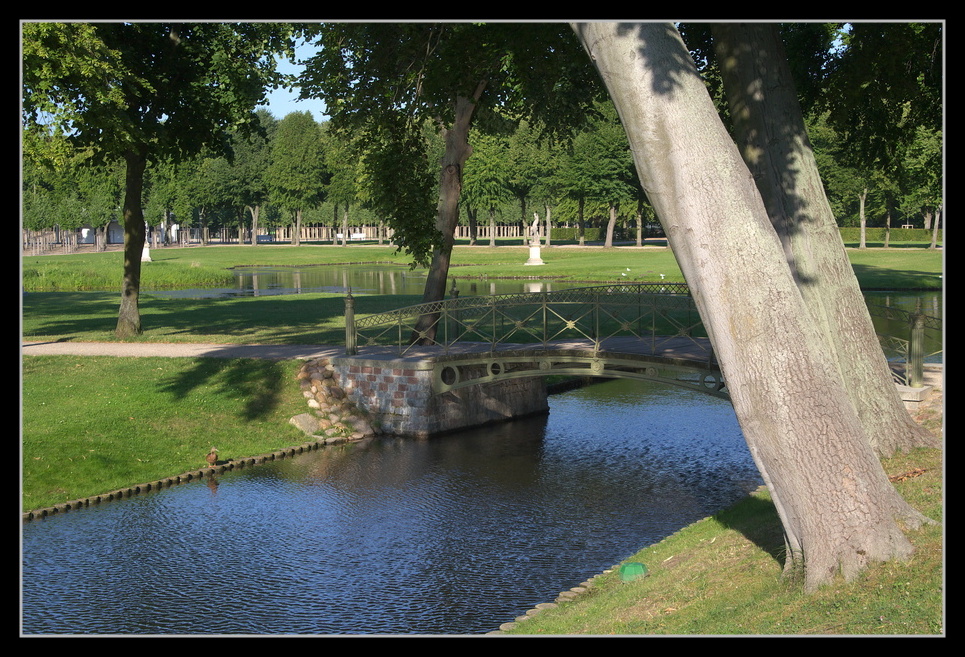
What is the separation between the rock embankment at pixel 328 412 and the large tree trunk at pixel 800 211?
1064 centimetres

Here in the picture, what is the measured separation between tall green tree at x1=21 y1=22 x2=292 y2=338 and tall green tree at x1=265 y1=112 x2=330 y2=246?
65.0 m

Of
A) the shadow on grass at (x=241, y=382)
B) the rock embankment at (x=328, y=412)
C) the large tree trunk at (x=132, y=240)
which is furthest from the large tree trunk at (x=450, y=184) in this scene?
the large tree trunk at (x=132, y=240)

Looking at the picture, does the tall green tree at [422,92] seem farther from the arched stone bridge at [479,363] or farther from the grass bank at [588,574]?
the grass bank at [588,574]

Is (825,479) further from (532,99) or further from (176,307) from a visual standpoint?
(176,307)

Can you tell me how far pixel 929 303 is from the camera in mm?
36188

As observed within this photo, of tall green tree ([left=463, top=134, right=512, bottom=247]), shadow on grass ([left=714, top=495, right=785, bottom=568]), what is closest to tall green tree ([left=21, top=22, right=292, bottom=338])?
shadow on grass ([left=714, top=495, right=785, bottom=568])

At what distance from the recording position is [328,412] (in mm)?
20297

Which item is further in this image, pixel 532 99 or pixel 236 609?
pixel 532 99

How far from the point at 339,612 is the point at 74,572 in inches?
146

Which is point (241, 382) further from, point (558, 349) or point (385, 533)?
point (385, 533)

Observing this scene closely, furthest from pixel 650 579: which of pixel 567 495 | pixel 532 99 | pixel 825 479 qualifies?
pixel 532 99

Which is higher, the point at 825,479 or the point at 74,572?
the point at 825,479

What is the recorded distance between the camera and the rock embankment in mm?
19734

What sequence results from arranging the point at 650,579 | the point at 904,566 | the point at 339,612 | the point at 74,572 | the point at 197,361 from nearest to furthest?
1. the point at 904,566
2. the point at 650,579
3. the point at 339,612
4. the point at 74,572
5. the point at 197,361
